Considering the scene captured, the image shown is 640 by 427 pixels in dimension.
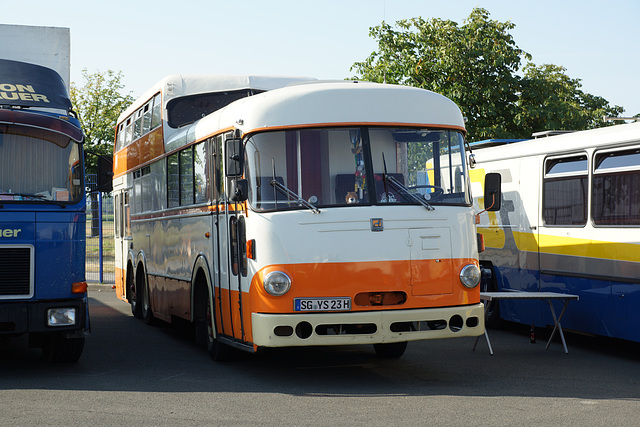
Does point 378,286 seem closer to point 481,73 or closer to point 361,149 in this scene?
point 361,149

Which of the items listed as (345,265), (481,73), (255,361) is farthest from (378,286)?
(481,73)

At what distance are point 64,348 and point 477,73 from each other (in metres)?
20.3

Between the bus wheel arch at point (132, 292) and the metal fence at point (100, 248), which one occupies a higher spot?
the metal fence at point (100, 248)

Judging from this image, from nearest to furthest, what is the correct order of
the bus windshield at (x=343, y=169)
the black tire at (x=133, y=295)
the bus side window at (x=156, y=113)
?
the bus windshield at (x=343, y=169) → the bus side window at (x=156, y=113) → the black tire at (x=133, y=295)

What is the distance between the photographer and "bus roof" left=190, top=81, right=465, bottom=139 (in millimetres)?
9125

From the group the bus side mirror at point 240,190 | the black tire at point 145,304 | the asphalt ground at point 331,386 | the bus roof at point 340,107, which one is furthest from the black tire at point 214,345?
the black tire at point 145,304

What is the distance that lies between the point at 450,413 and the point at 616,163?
476 centimetres

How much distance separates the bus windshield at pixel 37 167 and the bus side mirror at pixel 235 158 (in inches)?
76.5

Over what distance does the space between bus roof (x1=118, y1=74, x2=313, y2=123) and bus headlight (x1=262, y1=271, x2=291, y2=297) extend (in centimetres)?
543

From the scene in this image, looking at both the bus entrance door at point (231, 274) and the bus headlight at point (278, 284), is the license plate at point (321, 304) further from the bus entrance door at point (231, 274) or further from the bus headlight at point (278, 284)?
the bus entrance door at point (231, 274)

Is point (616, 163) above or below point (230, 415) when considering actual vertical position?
above

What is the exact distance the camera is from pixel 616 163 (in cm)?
1109

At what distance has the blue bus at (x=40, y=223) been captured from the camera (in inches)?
374

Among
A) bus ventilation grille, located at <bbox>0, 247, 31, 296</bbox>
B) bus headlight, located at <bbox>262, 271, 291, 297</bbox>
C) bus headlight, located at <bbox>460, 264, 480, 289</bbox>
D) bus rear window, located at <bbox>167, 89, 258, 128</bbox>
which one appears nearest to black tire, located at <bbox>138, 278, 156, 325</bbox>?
bus rear window, located at <bbox>167, 89, 258, 128</bbox>
